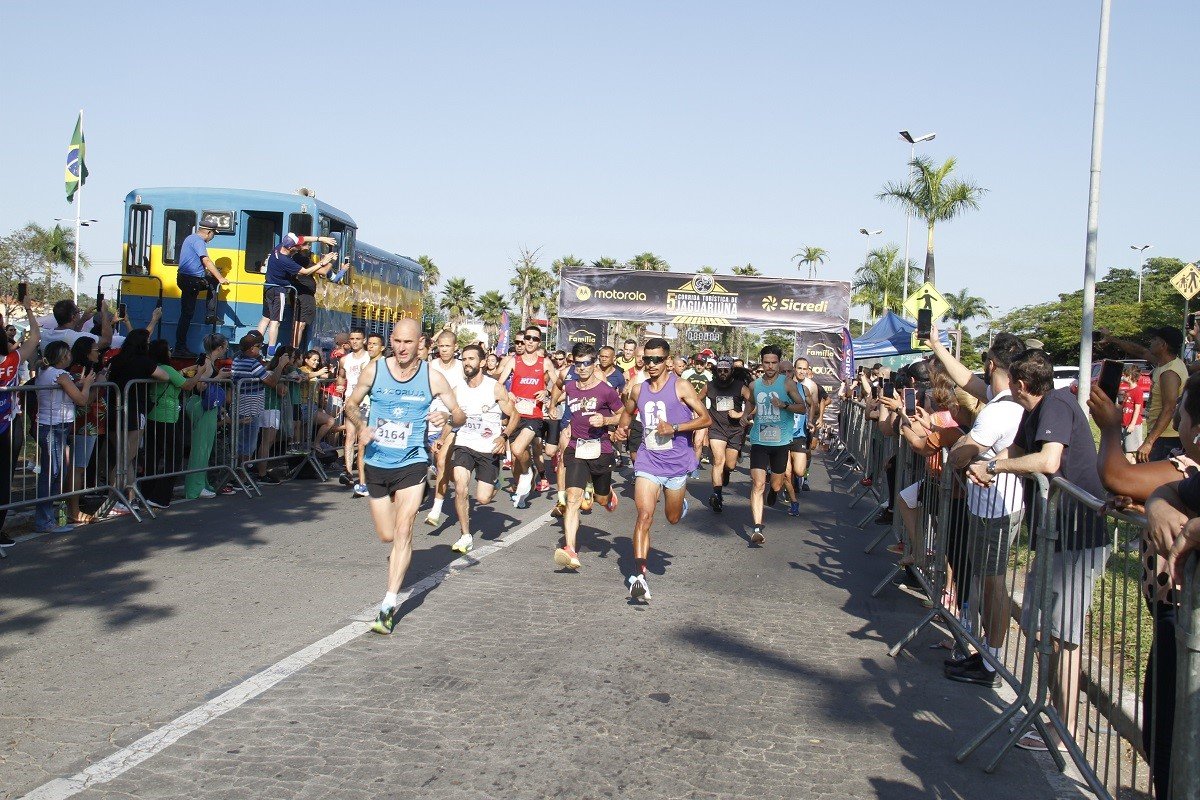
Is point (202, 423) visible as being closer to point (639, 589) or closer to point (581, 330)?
point (639, 589)

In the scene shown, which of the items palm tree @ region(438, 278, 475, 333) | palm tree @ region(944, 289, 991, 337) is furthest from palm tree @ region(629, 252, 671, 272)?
palm tree @ region(944, 289, 991, 337)

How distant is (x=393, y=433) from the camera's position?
7.29m

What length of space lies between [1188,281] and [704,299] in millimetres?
14211

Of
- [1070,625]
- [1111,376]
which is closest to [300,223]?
[1111,376]

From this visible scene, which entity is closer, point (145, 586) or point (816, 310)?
point (145, 586)

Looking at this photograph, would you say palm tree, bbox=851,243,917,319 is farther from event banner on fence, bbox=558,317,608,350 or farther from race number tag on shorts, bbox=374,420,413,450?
race number tag on shorts, bbox=374,420,413,450

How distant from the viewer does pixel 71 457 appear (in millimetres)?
10016

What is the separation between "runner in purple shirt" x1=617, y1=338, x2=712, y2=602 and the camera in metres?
8.59

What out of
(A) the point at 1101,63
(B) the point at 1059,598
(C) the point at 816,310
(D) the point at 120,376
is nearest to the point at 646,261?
(C) the point at 816,310

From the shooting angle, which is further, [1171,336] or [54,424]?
[54,424]

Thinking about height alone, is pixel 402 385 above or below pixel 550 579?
above

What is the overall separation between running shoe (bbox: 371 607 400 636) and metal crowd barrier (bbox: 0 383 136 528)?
4193 millimetres

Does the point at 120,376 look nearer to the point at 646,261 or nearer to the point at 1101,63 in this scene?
the point at 1101,63

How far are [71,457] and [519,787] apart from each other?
7.40m
